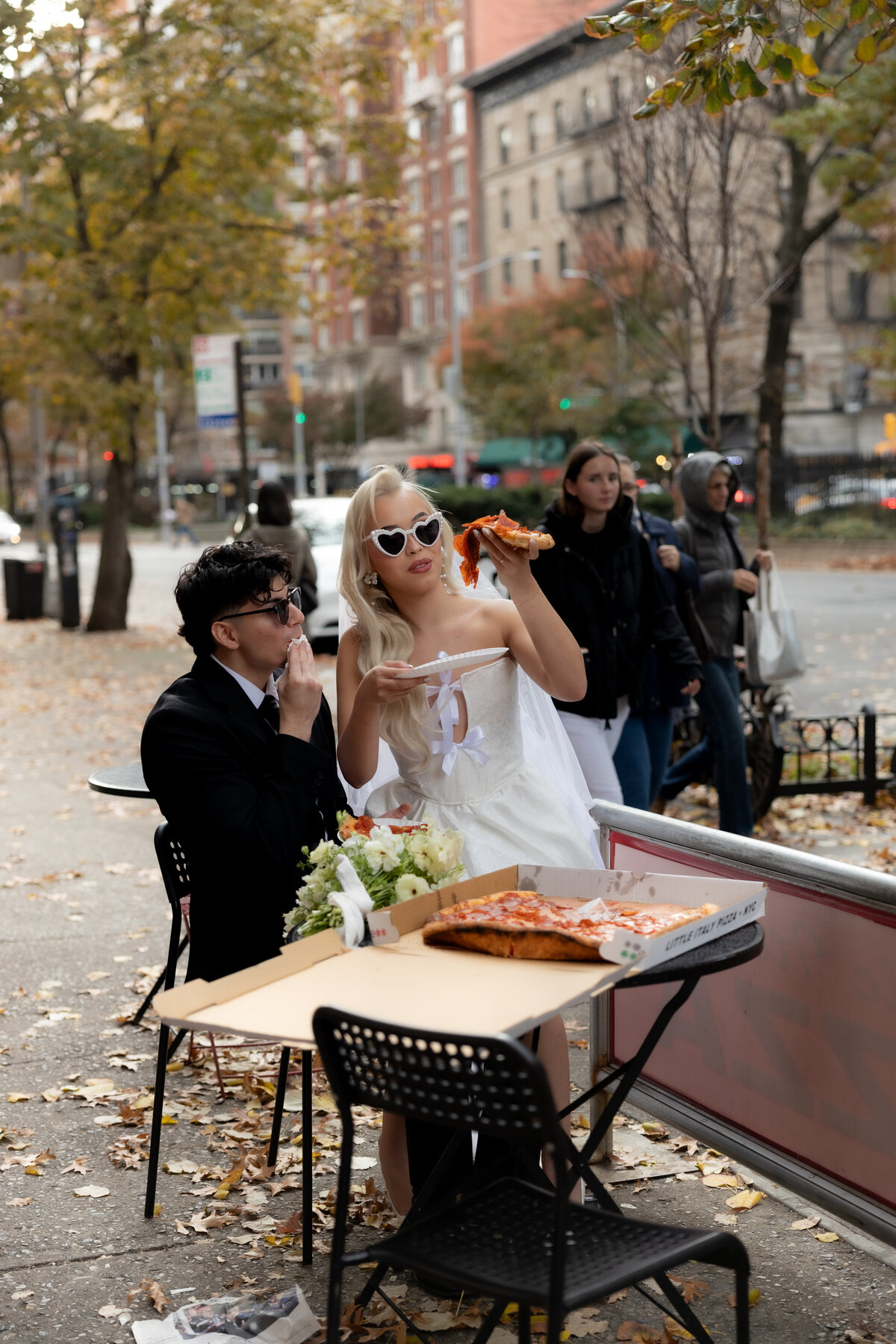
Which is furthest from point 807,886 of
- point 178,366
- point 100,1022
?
point 178,366

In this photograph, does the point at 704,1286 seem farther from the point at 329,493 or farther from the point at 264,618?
the point at 329,493

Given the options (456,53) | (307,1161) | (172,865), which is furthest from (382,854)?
(456,53)

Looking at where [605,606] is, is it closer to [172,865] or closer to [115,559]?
[172,865]

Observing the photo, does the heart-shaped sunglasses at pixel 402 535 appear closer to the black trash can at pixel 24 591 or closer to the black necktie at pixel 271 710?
the black necktie at pixel 271 710

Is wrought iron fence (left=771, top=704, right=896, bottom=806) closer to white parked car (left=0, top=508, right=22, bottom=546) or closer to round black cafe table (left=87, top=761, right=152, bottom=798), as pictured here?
round black cafe table (left=87, top=761, right=152, bottom=798)

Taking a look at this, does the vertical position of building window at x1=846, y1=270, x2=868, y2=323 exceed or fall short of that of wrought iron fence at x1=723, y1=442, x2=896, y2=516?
it exceeds it

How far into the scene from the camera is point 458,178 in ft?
234

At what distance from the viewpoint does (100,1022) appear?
18.5 feet

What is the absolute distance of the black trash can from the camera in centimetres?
2489

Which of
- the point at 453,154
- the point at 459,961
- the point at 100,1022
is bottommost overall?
the point at 100,1022

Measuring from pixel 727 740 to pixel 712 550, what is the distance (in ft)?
3.23

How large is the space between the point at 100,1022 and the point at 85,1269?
6.36 ft

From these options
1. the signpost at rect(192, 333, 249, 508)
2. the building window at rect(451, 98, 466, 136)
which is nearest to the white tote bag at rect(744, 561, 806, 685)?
the signpost at rect(192, 333, 249, 508)

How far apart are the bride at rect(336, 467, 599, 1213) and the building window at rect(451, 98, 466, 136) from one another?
7018 centimetres
